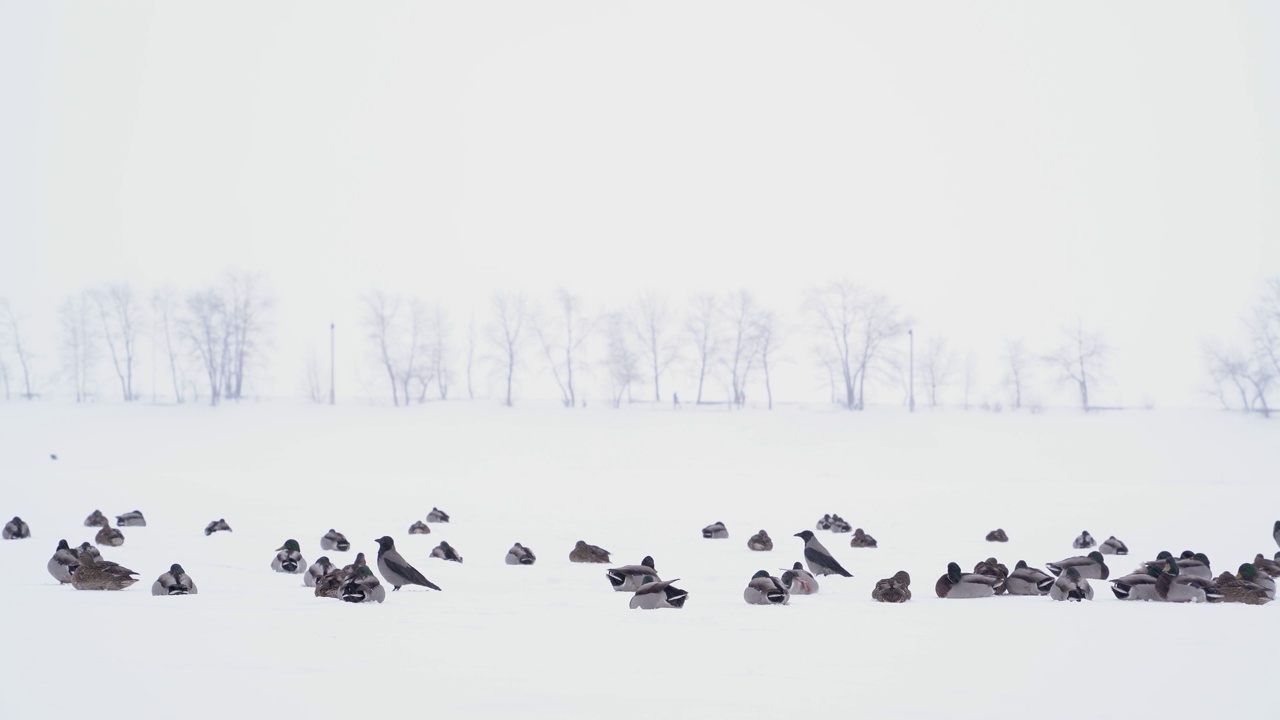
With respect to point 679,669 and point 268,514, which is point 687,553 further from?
point 268,514

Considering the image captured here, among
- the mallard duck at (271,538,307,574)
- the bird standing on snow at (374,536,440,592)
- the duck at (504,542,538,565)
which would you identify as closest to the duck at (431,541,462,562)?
the duck at (504,542,538,565)

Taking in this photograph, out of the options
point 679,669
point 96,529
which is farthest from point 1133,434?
point 679,669

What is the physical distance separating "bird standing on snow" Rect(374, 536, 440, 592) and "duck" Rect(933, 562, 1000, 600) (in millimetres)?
4739

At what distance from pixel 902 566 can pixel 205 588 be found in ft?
25.9

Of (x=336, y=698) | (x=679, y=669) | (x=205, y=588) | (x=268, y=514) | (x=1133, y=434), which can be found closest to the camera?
(x=336, y=698)

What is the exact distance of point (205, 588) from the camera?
10461 mm

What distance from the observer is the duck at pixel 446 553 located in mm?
13633

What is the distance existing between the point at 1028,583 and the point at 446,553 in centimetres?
701

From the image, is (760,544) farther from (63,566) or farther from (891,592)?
(63,566)

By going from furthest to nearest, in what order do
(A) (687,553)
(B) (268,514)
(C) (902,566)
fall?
(B) (268,514) → (A) (687,553) → (C) (902,566)

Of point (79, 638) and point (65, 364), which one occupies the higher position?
point (65, 364)

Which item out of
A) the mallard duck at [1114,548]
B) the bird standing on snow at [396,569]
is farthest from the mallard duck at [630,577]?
the mallard duck at [1114,548]

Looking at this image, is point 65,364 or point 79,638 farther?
point 65,364

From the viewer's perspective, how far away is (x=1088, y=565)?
36.7 feet
